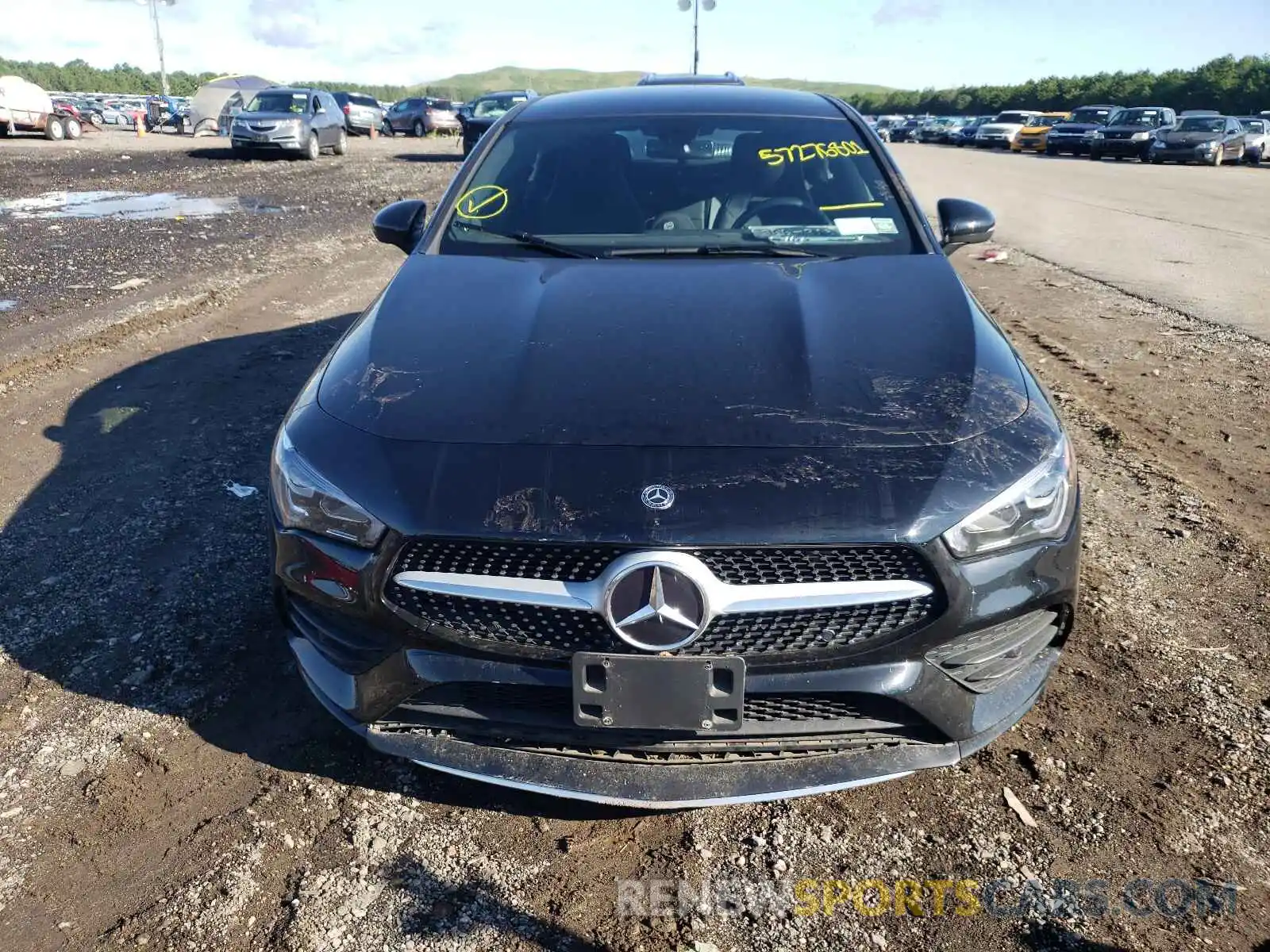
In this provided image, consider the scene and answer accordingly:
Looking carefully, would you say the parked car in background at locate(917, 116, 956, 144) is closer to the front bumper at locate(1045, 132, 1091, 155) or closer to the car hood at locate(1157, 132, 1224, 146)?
the front bumper at locate(1045, 132, 1091, 155)

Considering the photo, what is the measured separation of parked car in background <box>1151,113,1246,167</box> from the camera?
27.8m

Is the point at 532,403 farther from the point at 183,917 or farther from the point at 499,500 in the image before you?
the point at 183,917

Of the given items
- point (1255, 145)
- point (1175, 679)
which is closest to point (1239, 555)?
point (1175, 679)

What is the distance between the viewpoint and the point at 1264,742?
2.61 m

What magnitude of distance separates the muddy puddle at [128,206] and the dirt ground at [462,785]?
838cm

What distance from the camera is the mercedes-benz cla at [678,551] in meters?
2.01

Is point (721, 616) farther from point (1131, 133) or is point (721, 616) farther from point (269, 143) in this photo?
point (1131, 133)

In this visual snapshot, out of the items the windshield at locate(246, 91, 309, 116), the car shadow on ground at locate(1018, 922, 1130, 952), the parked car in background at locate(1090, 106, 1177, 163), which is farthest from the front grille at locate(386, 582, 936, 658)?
the parked car in background at locate(1090, 106, 1177, 163)

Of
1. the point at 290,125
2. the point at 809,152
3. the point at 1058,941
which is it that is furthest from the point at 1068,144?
the point at 1058,941

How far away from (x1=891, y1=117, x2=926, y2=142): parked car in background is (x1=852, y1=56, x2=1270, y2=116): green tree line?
10.5m

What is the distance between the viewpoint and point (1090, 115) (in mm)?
37094

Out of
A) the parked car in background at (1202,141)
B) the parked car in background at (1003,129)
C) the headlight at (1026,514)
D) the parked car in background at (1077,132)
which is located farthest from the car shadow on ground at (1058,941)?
the parked car in background at (1003,129)

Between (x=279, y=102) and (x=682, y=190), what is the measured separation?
2356 centimetres

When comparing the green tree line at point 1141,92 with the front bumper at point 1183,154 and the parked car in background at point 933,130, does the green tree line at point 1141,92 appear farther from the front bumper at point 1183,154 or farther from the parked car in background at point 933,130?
the front bumper at point 1183,154
